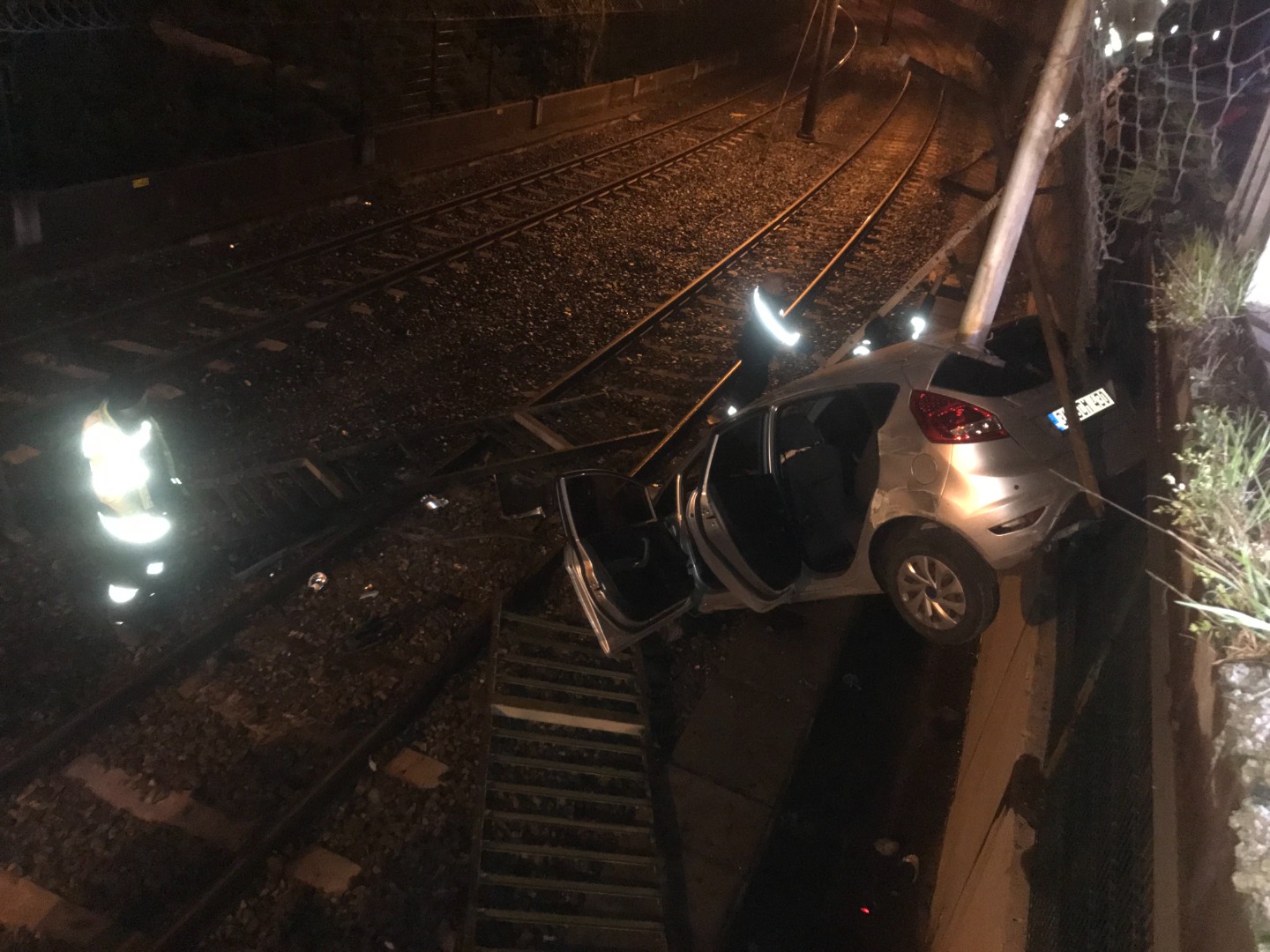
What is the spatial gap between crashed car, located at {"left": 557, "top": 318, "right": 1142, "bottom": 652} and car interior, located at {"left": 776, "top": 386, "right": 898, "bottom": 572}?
0.01 m

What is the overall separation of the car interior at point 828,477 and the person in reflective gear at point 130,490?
12.4ft

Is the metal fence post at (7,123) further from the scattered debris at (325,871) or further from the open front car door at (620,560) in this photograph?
the scattered debris at (325,871)

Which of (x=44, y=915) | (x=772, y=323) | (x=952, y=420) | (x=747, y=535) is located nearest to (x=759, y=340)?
(x=772, y=323)

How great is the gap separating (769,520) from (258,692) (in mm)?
3013

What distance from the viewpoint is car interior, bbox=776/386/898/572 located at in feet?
17.4

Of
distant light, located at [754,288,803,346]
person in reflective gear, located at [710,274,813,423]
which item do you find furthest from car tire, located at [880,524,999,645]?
distant light, located at [754,288,803,346]

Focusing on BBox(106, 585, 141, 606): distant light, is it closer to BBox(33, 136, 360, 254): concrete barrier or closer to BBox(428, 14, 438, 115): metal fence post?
BBox(33, 136, 360, 254): concrete barrier

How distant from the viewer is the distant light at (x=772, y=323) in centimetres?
694

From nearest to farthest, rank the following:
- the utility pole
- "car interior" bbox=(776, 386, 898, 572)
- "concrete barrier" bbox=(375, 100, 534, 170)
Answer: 1. "car interior" bbox=(776, 386, 898, 572)
2. "concrete barrier" bbox=(375, 100, 534, 170)
3. the utility pole

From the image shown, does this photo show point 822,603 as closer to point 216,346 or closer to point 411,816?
point 411,816

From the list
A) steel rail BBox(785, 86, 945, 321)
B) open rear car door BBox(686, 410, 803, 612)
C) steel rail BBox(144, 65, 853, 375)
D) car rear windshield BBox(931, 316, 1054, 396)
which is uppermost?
car rear windshield BBox(931, 316, 1054, 396)

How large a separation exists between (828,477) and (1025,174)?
249 cm

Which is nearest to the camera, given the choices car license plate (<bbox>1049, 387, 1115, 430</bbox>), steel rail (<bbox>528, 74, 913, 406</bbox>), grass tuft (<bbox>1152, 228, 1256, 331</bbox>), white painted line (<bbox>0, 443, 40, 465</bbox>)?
car license plate (<bbox>1049, 387, 1115, 430</bbox>)

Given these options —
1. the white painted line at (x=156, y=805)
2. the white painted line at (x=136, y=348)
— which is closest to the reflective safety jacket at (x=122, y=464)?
the white painted line at (x=156, y=805)
